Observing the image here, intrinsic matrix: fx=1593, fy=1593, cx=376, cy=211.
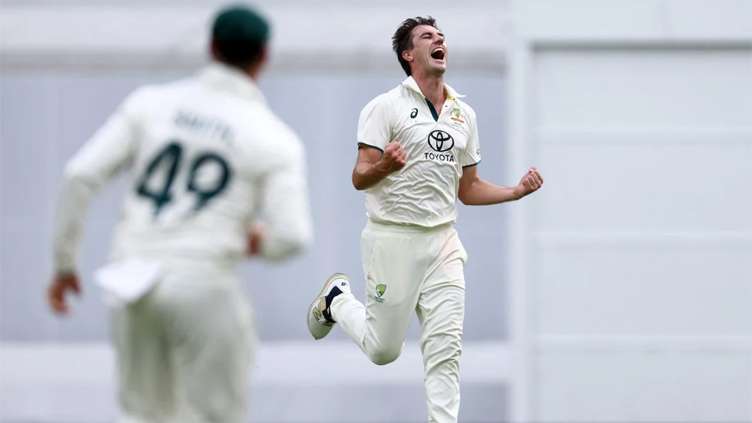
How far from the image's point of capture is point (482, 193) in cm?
603

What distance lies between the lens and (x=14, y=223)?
10695 mm

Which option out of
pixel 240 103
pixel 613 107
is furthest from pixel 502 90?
pixel 240 103

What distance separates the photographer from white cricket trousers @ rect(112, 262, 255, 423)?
14.4ft

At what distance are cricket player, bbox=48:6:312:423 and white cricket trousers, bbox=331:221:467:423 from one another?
145 cm

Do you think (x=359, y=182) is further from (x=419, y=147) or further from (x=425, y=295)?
(x=425, y=295)

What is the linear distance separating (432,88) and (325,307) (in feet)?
4.20

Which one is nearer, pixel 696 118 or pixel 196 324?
pixel 196 324

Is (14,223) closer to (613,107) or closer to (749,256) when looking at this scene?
(613,107)

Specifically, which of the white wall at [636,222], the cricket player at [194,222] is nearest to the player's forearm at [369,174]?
the cricket player at [194,222]

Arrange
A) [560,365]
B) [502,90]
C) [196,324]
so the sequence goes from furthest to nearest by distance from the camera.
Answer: [502,90]
[560,365]
[196,324]

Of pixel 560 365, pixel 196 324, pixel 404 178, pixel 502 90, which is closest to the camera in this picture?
pixel 196 324

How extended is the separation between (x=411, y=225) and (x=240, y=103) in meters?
1.54

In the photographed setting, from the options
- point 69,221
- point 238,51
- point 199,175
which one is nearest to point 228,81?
point 238,51

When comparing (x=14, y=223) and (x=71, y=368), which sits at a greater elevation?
(x=14, y=223)
